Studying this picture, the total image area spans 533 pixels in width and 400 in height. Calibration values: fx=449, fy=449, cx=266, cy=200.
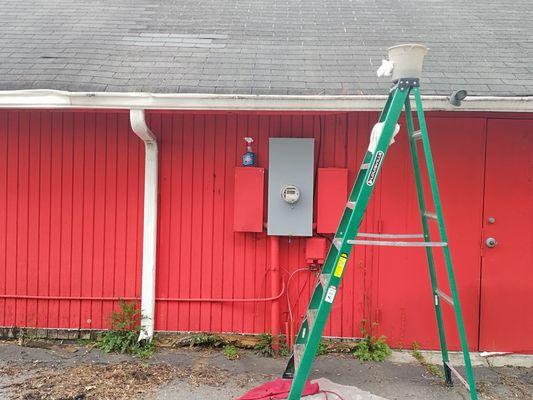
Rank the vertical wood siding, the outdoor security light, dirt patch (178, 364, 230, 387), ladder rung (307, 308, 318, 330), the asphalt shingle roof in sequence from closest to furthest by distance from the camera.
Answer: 1. ladder rung (307, 308, 318, 330)
2. the outdoor security light
3. dirt patch (178, 364, 230, 387)
4. the asphalt shingle roof
5. the vertical wood siding

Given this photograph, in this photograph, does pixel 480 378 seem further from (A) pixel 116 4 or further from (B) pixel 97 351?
(A) pixel 116 4

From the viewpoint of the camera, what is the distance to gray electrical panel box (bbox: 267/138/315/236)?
416 cm

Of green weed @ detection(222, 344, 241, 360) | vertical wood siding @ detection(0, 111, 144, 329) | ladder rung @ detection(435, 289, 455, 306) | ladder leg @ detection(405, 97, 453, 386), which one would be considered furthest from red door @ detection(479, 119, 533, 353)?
vertical wood siding @ detection(0, 111, 144, 329)

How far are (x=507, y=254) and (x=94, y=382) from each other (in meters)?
3.85

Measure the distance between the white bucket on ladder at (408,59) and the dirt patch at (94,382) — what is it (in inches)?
117

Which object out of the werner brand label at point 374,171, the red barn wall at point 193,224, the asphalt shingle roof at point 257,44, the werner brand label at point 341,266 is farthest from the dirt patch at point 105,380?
the asphalt shingle roof at point 257,44

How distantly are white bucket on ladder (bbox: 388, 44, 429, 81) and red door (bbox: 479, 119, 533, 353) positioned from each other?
5.65ft

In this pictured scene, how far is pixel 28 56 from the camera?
4328 mm

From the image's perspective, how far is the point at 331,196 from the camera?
13.8 feet

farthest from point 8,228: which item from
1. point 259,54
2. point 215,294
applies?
point 259,54

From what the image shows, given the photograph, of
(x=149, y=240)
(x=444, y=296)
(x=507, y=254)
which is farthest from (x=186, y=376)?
(x=507, y=254)

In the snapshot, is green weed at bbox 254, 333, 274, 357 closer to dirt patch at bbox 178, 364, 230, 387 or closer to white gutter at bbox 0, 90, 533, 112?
dirt patch at bbox 178, 364, 230, 387

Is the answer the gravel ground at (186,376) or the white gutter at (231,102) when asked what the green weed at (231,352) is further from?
the white gutter at (231,102)

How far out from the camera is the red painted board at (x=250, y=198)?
13.7ft
